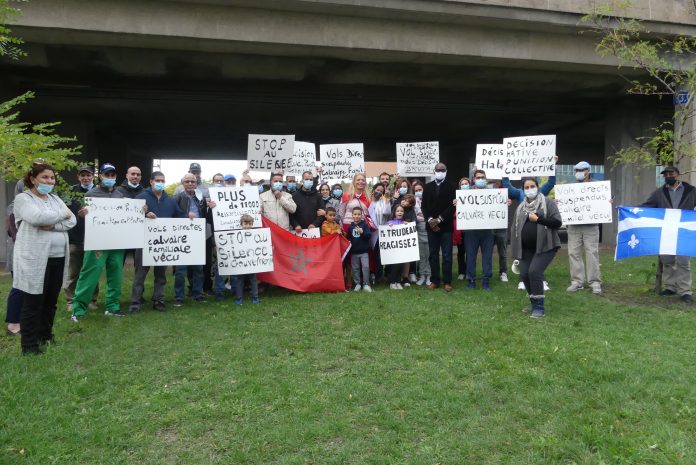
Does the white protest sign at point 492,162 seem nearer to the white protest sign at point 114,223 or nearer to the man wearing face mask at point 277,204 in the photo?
the man wearing face mask at point 277,204

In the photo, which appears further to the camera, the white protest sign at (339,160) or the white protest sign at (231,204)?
the white protest sign at (339,160)

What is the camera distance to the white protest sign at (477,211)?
29.8ft

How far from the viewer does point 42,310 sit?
604 cm

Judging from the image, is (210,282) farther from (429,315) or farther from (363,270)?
(429,315)

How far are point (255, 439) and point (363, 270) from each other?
18.1ft

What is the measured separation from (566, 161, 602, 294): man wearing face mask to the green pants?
7.24 meters

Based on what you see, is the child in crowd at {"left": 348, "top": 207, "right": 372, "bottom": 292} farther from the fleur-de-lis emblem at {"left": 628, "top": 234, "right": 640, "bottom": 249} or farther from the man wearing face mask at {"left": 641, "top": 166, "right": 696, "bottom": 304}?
the man wearing face mask at {"left": 641, "top": 166, "right": 696, "bottom": 304}

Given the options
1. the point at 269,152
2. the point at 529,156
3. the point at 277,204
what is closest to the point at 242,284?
the point at 277,204

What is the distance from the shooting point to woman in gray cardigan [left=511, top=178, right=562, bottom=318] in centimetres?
714

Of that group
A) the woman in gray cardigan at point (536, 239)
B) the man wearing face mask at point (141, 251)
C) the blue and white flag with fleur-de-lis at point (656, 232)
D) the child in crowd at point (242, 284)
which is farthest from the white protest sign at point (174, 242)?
the blue and white flag with fleur-de-lis at point (656, 232)

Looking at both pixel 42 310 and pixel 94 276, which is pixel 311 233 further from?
pixel 42 310

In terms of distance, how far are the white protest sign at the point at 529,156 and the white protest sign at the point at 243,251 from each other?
5.32 m

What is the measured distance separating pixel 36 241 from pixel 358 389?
3679 mm

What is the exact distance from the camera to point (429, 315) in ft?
24.1
